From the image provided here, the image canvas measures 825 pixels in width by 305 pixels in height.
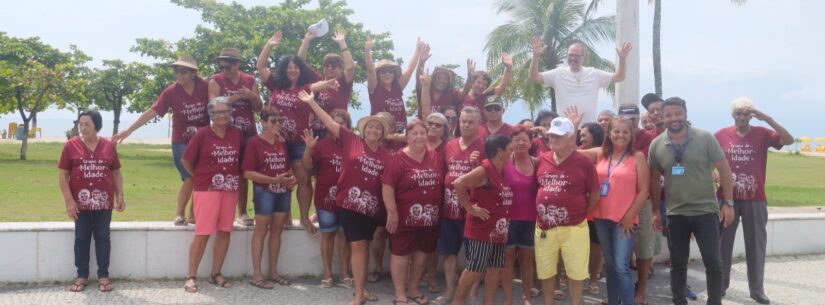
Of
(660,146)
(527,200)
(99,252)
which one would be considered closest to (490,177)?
(527,200)

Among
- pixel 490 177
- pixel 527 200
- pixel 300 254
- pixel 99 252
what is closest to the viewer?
pixel 490 177

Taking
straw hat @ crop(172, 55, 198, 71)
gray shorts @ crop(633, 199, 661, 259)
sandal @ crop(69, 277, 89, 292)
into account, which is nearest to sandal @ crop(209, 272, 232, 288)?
sandal @ crop(69, 277, 89, 292)

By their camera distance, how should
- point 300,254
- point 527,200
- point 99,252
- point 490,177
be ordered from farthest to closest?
point 300,254 < point 99,252 < point 527,200 < point 490,177

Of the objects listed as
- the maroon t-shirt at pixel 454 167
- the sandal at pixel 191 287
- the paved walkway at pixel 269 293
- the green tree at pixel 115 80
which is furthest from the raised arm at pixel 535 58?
the green tree at pixel 115 80

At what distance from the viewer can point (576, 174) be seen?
531 cm

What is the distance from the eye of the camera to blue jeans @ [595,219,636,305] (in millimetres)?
5484

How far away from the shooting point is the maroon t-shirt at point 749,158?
636 centimetres

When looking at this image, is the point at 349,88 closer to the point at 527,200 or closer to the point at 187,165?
the point at 187,165

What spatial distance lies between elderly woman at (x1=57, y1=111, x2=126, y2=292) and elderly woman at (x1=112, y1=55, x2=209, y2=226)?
594 millimetres

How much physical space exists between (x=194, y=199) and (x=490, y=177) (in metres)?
2.87

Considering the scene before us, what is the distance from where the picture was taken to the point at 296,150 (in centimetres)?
693

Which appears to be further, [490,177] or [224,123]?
[224,123]

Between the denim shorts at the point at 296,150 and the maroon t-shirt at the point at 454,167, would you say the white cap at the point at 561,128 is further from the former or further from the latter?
the denim shorts at the point at 296,150

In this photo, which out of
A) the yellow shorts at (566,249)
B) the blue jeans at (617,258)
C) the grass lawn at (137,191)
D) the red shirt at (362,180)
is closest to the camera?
the yellow shorts at (566,249)
